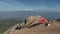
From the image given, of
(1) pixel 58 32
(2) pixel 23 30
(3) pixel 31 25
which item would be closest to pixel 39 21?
(3) pixel 31 25

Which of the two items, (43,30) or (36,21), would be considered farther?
(36,21)

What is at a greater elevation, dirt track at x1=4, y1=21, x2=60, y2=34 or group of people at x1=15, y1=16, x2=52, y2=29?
group of people at x1=15, y1=16, x2=52, y2=29

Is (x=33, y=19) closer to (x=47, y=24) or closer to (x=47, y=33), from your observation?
(x=47, y=24)

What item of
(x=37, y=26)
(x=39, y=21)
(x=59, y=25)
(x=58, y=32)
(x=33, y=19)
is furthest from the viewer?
(x=33, y=19)

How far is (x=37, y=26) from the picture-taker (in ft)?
20.3

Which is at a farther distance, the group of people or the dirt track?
the group of people

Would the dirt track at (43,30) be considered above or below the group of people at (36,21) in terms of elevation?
below

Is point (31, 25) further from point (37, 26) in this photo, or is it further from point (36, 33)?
point (36, 33)

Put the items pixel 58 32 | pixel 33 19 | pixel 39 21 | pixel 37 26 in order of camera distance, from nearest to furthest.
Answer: pixel 58 32, pixel 37 26, pixel 39 21, pixel 33 19

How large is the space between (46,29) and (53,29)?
23 cm

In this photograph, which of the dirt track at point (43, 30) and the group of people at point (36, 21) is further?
the group of people at point (36, 21)

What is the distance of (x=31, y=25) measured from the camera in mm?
6551

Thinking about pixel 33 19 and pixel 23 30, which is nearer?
pixel 23 30

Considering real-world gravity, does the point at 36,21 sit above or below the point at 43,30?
above
